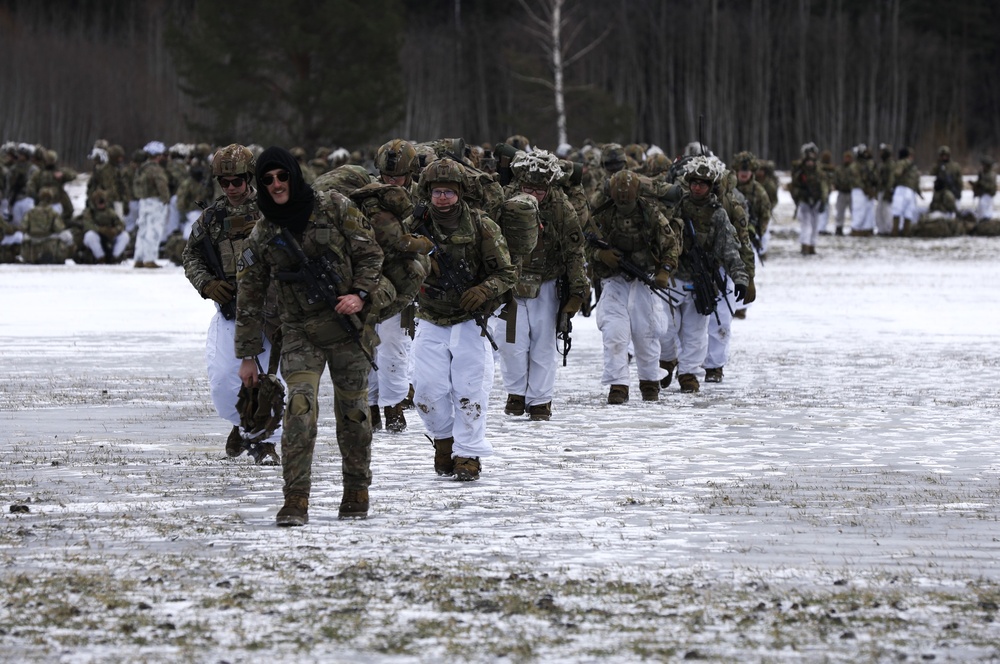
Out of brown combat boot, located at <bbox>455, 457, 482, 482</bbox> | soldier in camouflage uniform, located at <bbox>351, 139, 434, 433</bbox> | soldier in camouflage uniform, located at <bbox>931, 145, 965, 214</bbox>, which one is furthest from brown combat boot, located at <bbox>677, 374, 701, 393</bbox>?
soldier in camouflage uniform, located at <bbox>931, 145, 965, 214</bbox>

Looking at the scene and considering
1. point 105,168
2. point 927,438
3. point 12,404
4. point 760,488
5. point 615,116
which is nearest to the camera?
point 760,488

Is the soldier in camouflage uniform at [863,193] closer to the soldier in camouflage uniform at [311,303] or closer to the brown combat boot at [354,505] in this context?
the soldier in camouflage uniform at [311,303]

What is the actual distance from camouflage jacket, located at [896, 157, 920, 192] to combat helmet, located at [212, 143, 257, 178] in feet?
89.6

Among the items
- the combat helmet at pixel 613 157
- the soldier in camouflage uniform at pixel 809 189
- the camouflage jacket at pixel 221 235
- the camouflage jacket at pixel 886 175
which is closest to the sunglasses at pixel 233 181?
the camouflage jacket at pixel 221 235

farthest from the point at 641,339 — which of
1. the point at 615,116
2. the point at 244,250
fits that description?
the point at 615,116

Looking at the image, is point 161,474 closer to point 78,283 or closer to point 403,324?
point 403,324

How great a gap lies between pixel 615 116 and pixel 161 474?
4564 centimetres

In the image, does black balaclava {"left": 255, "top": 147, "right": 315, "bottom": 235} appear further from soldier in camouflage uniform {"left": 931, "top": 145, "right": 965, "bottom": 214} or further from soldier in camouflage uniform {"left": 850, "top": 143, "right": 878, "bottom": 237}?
soldier in camouflage uniform {"left": 931, "top": 145, "right": 965, "bottom": 214}

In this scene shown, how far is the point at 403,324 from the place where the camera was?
35.7 ft

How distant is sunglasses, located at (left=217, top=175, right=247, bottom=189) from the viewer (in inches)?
364

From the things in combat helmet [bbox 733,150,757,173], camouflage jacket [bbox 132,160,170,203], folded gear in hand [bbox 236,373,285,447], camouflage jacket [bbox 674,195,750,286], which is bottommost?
folded gear in hand [bbox 236,373,285,447]

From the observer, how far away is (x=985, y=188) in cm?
3619

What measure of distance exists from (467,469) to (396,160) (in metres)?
2.37

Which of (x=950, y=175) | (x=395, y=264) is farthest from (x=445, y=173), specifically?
(x=950, y=175)
